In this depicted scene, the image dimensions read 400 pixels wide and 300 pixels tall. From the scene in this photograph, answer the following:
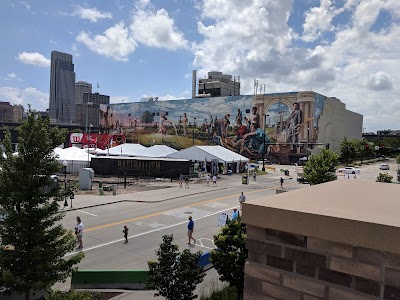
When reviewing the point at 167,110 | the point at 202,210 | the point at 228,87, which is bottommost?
the point at 202,210

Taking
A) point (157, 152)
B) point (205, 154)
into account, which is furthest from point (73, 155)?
point (205, 154)

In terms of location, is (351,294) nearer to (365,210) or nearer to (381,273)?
(381,273)

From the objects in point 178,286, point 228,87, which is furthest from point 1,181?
point 228,87

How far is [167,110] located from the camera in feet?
358

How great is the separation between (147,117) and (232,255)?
107 meters

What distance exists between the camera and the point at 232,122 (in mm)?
92875

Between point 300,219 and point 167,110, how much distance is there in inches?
4223

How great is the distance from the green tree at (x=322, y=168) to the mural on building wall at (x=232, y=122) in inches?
1817

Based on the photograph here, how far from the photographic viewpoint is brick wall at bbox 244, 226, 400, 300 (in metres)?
2.91

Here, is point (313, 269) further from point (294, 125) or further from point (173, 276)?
point (294, 125)

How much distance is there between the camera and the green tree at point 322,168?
30031 millimetres

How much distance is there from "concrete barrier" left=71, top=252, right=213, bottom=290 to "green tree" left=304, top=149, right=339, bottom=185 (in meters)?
21.4

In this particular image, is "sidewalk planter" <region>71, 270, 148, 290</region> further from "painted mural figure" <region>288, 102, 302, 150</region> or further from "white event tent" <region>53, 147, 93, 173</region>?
"painted mural figure" <region>288, 102, 302, 150</region>

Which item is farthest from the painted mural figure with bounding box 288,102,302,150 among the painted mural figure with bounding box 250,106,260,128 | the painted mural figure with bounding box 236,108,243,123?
the painted mural figure with bounding box 236,108,243,123
